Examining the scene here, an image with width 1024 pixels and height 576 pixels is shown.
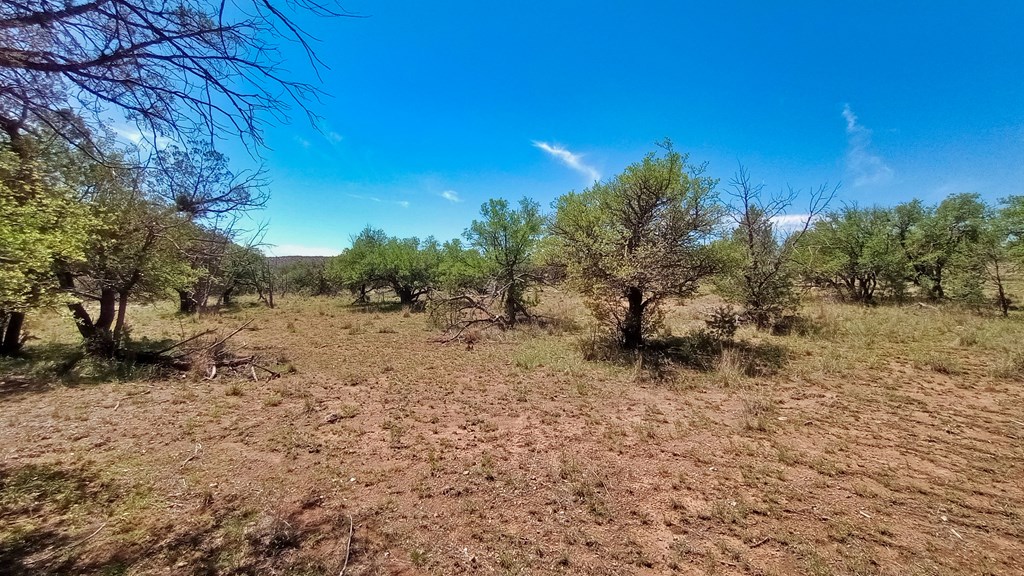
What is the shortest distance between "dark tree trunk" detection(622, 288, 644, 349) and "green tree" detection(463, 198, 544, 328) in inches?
223

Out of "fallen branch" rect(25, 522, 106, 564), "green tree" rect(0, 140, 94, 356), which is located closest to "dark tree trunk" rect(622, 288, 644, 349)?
"fallen branch" rect(25, 522, 106, 564)

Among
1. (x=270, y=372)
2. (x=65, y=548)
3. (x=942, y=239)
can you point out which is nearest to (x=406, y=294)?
(x=270, y=372)

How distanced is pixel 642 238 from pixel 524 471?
22.6 ft

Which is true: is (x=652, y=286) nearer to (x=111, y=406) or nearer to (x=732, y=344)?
(x=732, y=344)

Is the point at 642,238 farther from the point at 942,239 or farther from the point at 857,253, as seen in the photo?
the point at 942,239

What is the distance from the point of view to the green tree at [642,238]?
8.62 meters

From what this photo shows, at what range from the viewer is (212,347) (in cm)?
937

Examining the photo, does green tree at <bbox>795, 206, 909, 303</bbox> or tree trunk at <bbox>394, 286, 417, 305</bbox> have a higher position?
green tree at <bbox>795, 206, 909, 303</bbox>

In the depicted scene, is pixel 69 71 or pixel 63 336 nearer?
pixel 69 71

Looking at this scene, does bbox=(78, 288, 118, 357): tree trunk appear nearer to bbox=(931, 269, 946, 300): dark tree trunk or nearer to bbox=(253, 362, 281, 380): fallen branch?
bbox=(253, 362, 281, 380): fallen branch

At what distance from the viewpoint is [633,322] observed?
1012 cm

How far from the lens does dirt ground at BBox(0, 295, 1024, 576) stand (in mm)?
2941

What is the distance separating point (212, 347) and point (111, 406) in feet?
11.5

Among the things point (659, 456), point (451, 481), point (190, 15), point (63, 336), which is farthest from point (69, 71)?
point (63, 336)
